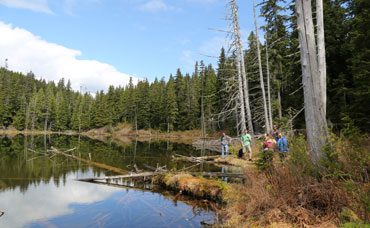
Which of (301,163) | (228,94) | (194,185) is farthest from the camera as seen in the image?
(228,94)

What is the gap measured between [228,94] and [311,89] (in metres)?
30.8

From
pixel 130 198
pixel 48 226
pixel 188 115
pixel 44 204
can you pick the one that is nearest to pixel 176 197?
pixel 130 198

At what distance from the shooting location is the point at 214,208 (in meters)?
6.89

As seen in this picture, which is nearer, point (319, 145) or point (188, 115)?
point (319, 145)

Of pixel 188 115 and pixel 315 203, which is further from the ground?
pixel 188 115

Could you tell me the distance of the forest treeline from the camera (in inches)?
627

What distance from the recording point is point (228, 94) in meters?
36.4

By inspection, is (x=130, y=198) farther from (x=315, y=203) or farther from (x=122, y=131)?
(x=122, y=131)

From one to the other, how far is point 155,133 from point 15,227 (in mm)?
60711

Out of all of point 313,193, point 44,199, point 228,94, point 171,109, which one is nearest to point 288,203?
point 313,193

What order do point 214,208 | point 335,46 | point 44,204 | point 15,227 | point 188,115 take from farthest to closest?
point 188,115, point 335,46, point 44,204, point 214,208, point 15,227

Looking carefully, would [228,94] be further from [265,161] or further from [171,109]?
[265,161]

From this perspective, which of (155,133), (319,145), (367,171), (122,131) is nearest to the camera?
(367,171)

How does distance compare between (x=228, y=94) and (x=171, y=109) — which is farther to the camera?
(x=171, y=109)
